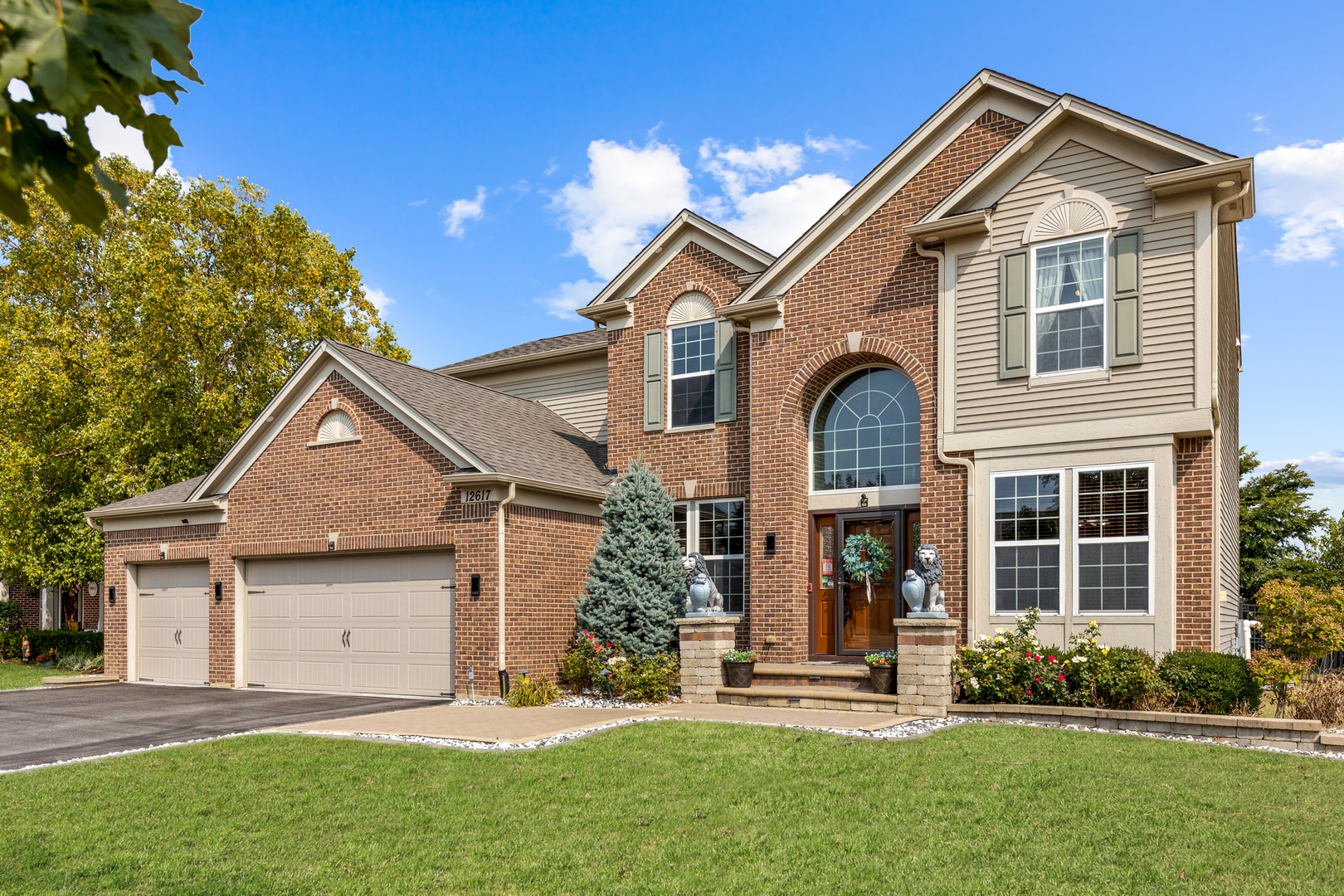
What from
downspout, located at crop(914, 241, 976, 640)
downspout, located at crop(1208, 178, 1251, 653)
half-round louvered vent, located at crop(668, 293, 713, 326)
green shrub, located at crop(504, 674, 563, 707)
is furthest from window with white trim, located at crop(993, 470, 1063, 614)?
green shrub, located at crop(504, 674, 563, 707)

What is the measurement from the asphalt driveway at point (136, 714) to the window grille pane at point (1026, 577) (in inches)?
341

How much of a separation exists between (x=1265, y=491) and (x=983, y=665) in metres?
33.2

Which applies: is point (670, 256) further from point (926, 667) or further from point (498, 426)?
point (926, 667)

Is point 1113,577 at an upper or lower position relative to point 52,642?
upper

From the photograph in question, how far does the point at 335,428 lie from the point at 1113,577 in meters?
12.8

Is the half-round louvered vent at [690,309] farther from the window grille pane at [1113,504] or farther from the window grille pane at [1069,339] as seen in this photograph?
the window grille pane at [1113,504]

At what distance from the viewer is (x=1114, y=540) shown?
12.8m

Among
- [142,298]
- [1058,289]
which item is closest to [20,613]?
[142,298]

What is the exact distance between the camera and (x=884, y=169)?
15.5 metres

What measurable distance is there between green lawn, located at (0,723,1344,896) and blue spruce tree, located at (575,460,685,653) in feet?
16.0

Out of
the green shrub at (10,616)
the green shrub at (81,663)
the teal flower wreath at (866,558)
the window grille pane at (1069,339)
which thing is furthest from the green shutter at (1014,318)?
the green shrub at (10,616)

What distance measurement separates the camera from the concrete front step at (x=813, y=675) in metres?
14.1

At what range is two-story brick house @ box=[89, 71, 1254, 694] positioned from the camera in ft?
42.2

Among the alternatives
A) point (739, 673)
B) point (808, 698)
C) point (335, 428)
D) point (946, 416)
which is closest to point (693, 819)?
point (808, 698)
